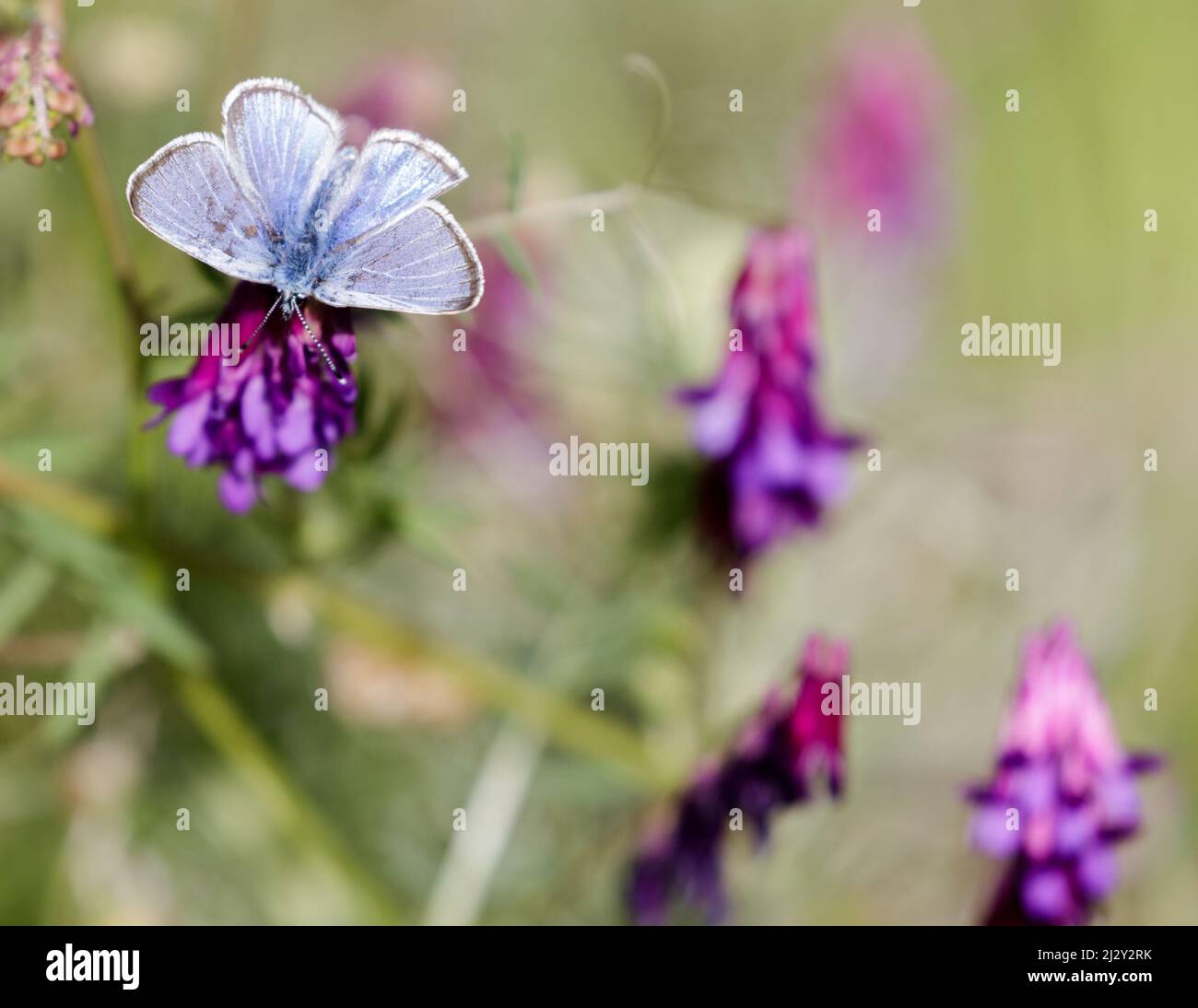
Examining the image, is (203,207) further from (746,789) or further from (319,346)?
(746,789)

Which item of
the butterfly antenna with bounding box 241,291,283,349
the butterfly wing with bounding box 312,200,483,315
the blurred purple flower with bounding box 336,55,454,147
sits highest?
the blurred purple flower with bounding box 336,55,454,147

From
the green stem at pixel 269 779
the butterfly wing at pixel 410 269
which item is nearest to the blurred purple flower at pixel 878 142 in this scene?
the green stem at pixel 269 779

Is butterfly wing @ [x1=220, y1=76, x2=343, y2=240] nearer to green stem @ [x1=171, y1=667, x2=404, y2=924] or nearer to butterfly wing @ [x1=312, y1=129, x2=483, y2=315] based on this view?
butterfly wing @ [x1=312, y1=129, x2=483, y2=315]

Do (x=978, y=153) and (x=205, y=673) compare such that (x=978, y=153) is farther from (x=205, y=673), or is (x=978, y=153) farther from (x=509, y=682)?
(x=205, y=673)

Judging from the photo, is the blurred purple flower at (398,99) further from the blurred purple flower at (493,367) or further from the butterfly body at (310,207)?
the butterfly body at (310,207)

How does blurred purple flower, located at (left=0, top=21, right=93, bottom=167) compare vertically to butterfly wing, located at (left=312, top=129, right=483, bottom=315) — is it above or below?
above

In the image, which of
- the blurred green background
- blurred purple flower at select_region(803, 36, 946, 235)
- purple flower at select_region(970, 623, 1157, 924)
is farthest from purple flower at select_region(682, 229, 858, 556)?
blurred purple flower at select_region(803, 36, 946, 235)

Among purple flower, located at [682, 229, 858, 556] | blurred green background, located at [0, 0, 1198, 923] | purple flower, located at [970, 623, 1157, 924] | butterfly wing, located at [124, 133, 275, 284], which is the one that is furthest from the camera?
blurred green background, located at [0, 0, 1198, 923]

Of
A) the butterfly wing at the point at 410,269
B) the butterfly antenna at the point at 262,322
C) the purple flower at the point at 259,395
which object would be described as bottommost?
the purple flower at the point at 259,395

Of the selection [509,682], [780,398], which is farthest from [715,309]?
[509,682]
